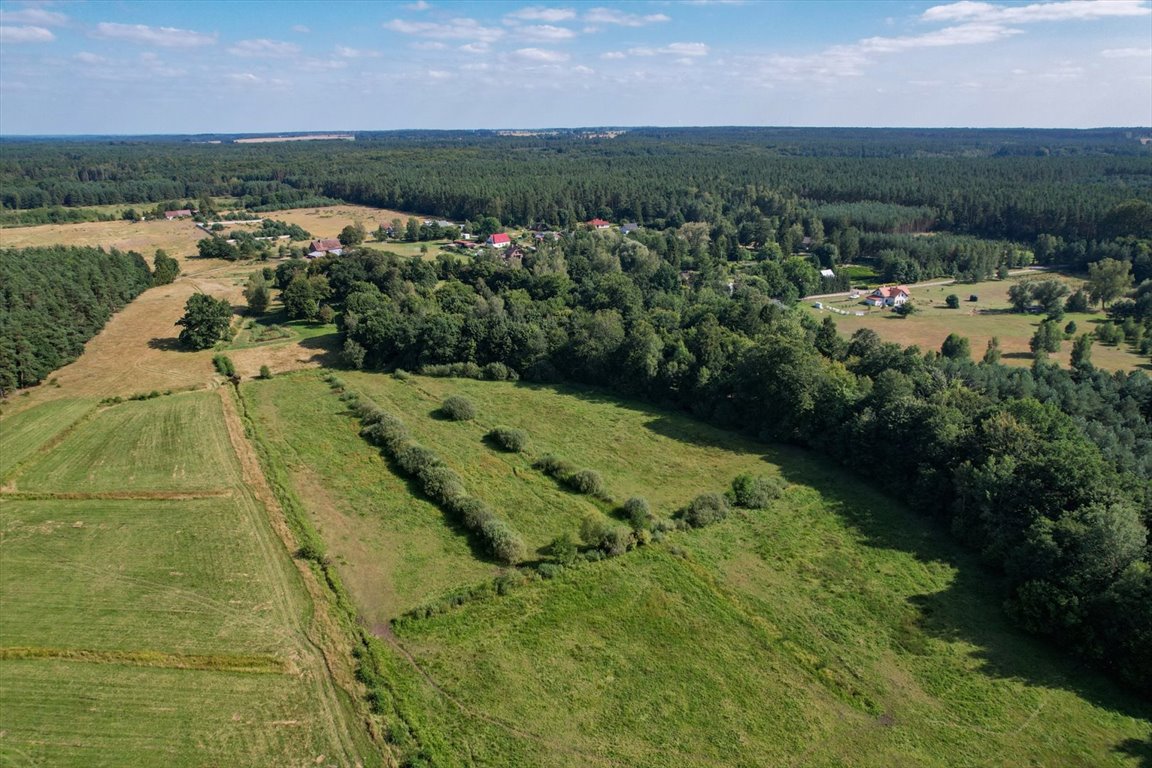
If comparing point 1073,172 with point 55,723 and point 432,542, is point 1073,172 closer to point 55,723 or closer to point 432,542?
point 432,542

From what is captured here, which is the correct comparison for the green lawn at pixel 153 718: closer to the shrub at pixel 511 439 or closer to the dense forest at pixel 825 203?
the shrub at pixel 511 439

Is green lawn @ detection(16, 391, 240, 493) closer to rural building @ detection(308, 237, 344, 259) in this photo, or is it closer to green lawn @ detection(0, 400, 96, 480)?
green lawn @ detection(0, 400, 96, 480)

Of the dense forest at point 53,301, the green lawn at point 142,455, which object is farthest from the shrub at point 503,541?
the dense forest at point 53,301

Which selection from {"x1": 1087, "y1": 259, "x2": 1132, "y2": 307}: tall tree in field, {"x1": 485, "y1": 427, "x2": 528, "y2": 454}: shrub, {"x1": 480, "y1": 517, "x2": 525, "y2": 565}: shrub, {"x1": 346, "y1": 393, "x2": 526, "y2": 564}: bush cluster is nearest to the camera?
{"x1": 480, "y1": 517, "x2": 525, "y2": 565}: shrub

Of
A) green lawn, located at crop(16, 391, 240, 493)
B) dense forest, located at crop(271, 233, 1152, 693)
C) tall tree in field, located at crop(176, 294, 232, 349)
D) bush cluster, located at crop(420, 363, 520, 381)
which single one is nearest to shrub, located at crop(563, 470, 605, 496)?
dense forest, located at crop(271, 233, 1152, 693)

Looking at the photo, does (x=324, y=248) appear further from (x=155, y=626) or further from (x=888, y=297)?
(x=155, y=626)

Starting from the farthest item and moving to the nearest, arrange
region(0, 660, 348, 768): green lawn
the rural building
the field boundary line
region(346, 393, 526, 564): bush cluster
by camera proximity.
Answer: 1. the rural building
2. region(346, 393, 526, 564): bush cluster
3. the field boundary line
4. region(0, 660, 348, 768): green lawn

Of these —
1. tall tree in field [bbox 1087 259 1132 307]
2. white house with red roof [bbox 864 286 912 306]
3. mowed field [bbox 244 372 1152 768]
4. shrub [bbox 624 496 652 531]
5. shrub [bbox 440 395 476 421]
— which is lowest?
mowed field [bbox 244 372 1152 768]
